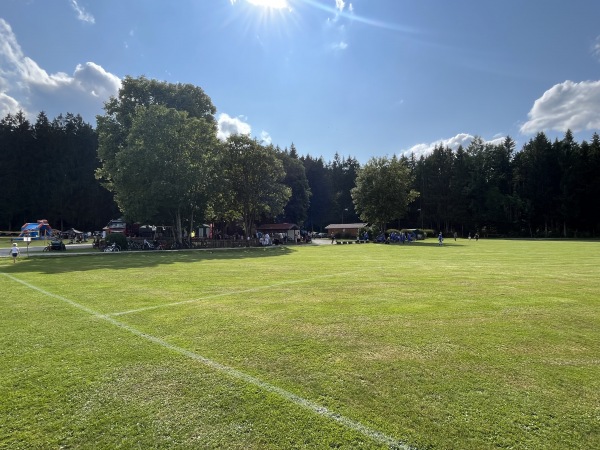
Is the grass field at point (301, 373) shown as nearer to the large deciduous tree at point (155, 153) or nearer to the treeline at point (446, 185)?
the large deciduous tree at point (155, 153)

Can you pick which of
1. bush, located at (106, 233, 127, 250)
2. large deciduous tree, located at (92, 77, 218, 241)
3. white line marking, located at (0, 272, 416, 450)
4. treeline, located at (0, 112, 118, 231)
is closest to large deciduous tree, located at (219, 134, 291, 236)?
large deciduous tree, located at (92, 77, 218, 241)

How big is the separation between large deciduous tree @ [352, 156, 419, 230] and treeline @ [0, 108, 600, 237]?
22297 mm

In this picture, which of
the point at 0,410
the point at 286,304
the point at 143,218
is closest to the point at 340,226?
the point at 143,218

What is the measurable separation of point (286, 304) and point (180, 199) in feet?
88.7

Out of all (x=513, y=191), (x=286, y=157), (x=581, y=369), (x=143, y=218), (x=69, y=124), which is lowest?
(x=581, y=369)

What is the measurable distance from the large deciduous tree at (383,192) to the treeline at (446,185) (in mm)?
22297

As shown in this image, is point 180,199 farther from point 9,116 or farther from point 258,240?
point 9,116

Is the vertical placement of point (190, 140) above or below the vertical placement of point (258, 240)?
above

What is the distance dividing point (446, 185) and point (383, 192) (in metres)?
33.5

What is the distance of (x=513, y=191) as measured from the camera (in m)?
80.9

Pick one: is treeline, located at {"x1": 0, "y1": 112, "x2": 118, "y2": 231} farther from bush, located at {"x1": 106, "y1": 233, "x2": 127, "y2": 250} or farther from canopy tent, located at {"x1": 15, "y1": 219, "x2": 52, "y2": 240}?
bush, located at {"x1": 106, "y1": 233, "x2": 127, "y2": 250}

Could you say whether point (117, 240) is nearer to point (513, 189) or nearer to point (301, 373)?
point (301, 373)

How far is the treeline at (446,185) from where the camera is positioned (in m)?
70.2

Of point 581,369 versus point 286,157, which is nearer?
point 581,369
